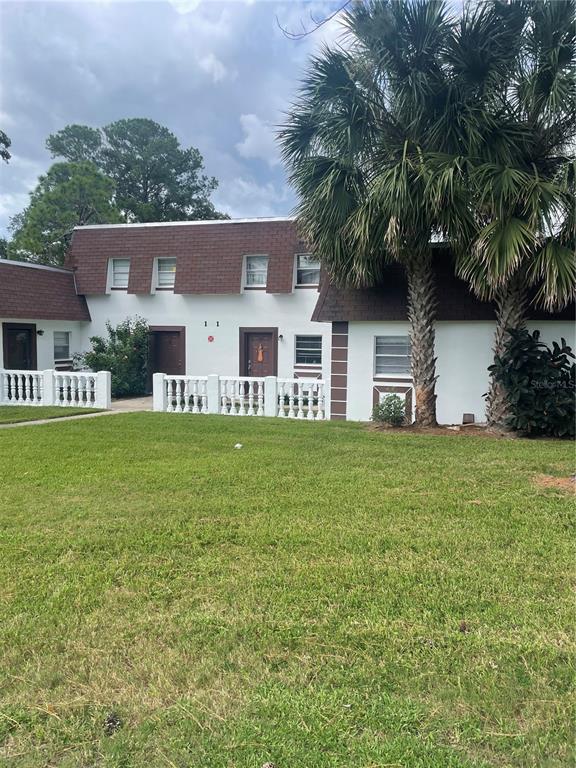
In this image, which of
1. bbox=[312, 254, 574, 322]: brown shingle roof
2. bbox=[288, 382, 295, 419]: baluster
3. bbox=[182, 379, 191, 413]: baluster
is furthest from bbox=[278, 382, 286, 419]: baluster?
bbox=[182, 379, 191, 413]: baluster

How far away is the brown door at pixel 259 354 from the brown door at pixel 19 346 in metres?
6.91

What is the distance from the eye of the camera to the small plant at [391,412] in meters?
10.6

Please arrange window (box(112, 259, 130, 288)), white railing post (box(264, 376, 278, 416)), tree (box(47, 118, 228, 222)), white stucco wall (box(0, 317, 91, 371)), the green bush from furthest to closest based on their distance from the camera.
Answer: tree (box(47, 118, 228, 222)) → window (box(112, 259, 130, 288)) → the green bush → white stucco wall (box(0, 317, 91, 371)) → white railing post (box(264, 376, 278, 416))

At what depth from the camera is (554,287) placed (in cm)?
865

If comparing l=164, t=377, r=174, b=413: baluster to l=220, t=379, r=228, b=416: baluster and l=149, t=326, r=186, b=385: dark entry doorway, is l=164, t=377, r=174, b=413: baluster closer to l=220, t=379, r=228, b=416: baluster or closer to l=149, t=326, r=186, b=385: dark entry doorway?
l=220, t=379, r=228, b=416: baluster

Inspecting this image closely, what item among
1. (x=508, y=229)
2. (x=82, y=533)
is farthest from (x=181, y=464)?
(x=508, y=229)

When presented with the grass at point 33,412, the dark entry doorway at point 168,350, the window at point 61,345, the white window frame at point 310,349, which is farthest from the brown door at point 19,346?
the white window frame at point 310,349

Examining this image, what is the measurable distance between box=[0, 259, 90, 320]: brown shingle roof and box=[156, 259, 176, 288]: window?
10.0 feet

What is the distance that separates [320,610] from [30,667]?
5.33 ft

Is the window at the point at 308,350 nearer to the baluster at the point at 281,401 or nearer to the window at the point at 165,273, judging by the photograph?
the window at the point at 165,273

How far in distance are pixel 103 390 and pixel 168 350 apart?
5647mm

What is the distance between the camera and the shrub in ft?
31.1

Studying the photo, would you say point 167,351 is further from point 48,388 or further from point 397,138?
point 397,138

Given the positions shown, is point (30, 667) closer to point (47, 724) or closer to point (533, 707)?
point (47, 724)
